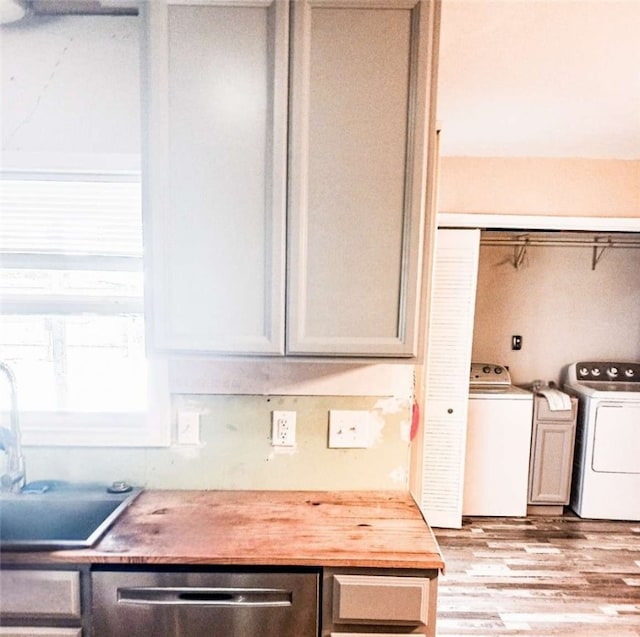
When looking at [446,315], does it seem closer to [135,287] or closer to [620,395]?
[620,395]

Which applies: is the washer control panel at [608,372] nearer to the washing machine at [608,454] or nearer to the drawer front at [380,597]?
the washing machine at [608,454]

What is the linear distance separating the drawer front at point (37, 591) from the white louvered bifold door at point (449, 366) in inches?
85.5

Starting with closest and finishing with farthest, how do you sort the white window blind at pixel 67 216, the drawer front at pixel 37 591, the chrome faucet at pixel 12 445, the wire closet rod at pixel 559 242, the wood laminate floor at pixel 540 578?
the drawer front at pixel 37 591, the chrome faucet at pixel 12 445, the white window blind at pixel 67 216, the wood laminate floor at pixel 540 578, the wire closet rod at pixel 559 242

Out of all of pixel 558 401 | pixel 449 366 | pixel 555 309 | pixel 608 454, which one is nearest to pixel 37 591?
pixel 449 366

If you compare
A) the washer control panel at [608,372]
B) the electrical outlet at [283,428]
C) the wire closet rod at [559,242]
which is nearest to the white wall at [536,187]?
the wire closet rod at [559,242]

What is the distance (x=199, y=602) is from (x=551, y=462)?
286 centimetres

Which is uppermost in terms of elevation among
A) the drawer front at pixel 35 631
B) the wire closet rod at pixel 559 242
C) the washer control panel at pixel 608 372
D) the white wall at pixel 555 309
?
the wire closet rod at pixel 559 242

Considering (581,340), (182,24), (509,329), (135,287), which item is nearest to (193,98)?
(182,24)

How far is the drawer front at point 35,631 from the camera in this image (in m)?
1.25

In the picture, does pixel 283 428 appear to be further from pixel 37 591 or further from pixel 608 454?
pixel 608 454

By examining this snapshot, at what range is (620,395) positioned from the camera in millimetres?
3176

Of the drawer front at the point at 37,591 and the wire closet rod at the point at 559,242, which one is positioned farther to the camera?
the wire closet rod at the point at 559,242

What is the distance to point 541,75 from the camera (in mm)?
1984

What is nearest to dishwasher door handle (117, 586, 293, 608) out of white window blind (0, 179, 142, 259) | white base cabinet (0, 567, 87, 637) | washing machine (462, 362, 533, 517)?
white base cabinet (0, 567, 87, 637)
